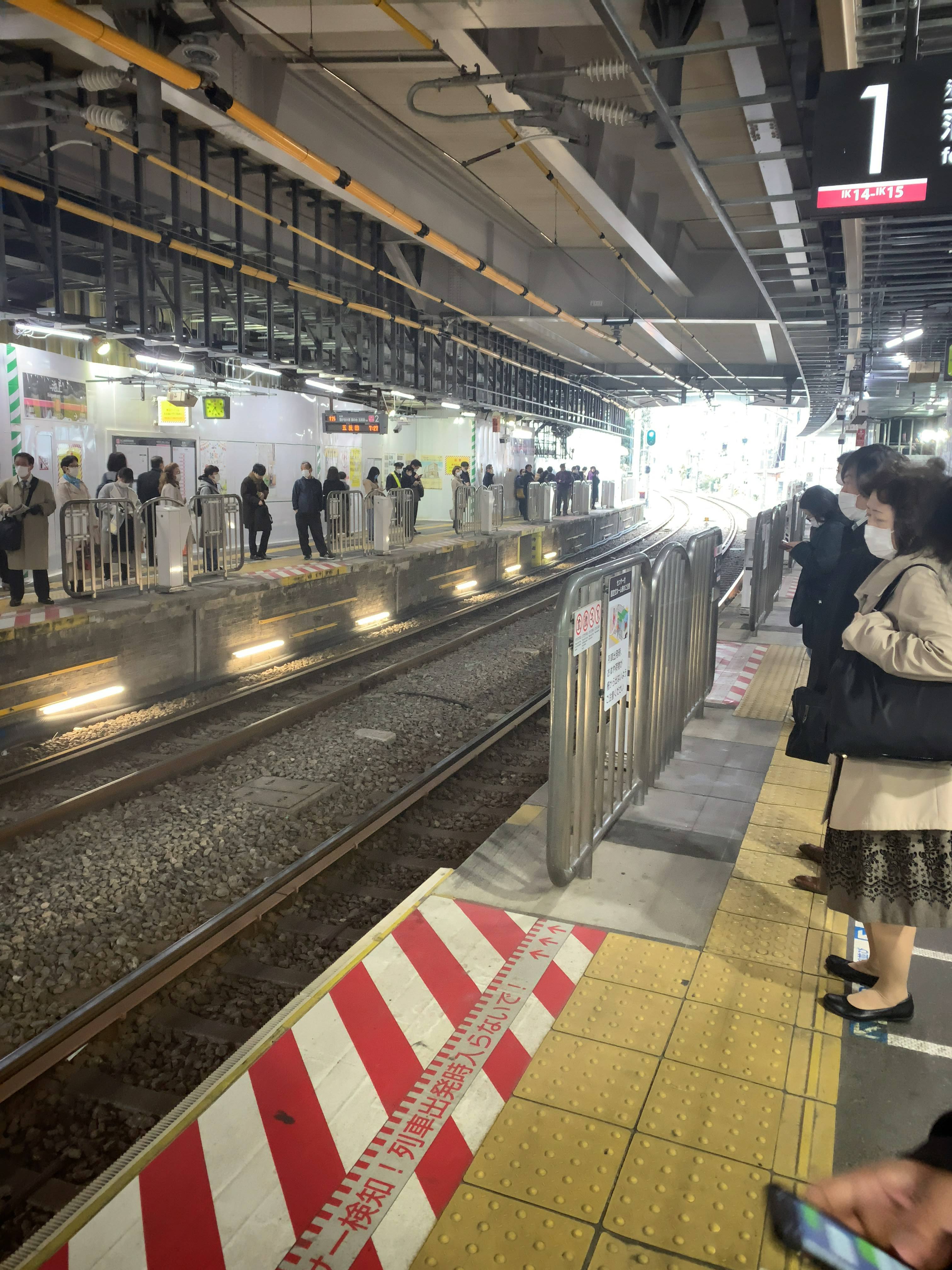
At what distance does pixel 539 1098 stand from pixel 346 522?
14.5m

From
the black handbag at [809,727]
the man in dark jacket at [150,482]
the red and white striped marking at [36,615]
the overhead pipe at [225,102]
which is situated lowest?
the red and white striped marking at [36,615]

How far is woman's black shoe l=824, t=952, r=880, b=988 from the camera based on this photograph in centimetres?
348

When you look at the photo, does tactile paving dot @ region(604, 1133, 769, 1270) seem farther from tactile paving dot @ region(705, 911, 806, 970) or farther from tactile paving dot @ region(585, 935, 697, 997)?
tactile paving dot @ region(705, 911, 806, 970)

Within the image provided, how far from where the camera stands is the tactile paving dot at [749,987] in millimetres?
3338

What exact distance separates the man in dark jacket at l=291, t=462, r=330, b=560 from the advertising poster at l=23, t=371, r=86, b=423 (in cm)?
390

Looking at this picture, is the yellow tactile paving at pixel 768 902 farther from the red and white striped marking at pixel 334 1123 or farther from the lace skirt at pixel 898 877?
the lace skirt at pixel 898 877

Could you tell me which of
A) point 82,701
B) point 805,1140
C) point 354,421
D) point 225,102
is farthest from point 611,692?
point 354,421

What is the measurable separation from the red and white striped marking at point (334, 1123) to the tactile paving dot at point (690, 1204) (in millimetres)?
453

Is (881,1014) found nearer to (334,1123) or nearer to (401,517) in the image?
(334,1123)

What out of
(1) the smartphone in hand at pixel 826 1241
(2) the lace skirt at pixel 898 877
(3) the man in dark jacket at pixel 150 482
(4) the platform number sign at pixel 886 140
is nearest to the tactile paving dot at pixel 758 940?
(2) the lace skirt at pixel 898 877

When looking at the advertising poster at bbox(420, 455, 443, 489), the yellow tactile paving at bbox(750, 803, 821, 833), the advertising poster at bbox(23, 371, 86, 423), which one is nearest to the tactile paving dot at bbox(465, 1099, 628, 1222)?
the yellow tactile paving at bbox(750, 803, 821, 833)

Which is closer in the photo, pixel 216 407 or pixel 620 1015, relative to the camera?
pixel 620 1015

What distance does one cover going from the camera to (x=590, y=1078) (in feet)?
9.67

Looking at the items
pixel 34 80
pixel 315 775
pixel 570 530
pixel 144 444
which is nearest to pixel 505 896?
pixel 315 775
